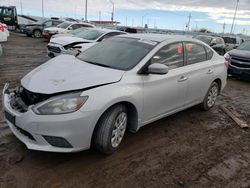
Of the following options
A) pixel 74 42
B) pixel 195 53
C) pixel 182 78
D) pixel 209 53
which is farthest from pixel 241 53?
pixel 182 78

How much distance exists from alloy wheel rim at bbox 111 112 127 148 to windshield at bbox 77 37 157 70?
744 millimetres

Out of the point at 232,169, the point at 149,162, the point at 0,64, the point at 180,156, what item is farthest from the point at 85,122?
the point at 0,64

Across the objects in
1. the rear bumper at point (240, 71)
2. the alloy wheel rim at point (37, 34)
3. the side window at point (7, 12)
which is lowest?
the alloy wheel rim at point (37, 34)

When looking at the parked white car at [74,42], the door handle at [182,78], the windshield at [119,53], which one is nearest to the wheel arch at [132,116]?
the windshield at [119,53]

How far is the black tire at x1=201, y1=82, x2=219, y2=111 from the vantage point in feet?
18.7

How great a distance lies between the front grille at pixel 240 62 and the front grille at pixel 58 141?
8713mm

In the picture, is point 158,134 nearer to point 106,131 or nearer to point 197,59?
point 106,131

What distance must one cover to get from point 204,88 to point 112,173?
2978 mm

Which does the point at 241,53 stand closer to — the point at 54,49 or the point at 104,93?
the point at 54,49

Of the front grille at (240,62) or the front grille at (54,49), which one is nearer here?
the front grille at (240,62)

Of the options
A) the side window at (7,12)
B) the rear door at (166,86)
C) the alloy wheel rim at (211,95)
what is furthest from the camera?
the side window at (7,12)

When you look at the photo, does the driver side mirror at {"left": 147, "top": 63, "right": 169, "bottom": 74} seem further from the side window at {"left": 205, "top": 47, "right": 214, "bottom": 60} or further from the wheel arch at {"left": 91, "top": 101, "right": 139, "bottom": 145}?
the side window at {"left": 205, "top": 47, "right": 214, "bottom": 60}

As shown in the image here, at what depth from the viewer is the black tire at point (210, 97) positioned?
18.7 ft

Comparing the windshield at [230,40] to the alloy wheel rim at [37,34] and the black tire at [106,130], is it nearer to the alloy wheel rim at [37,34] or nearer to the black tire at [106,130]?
the alloy wheel rim at [37,34]
